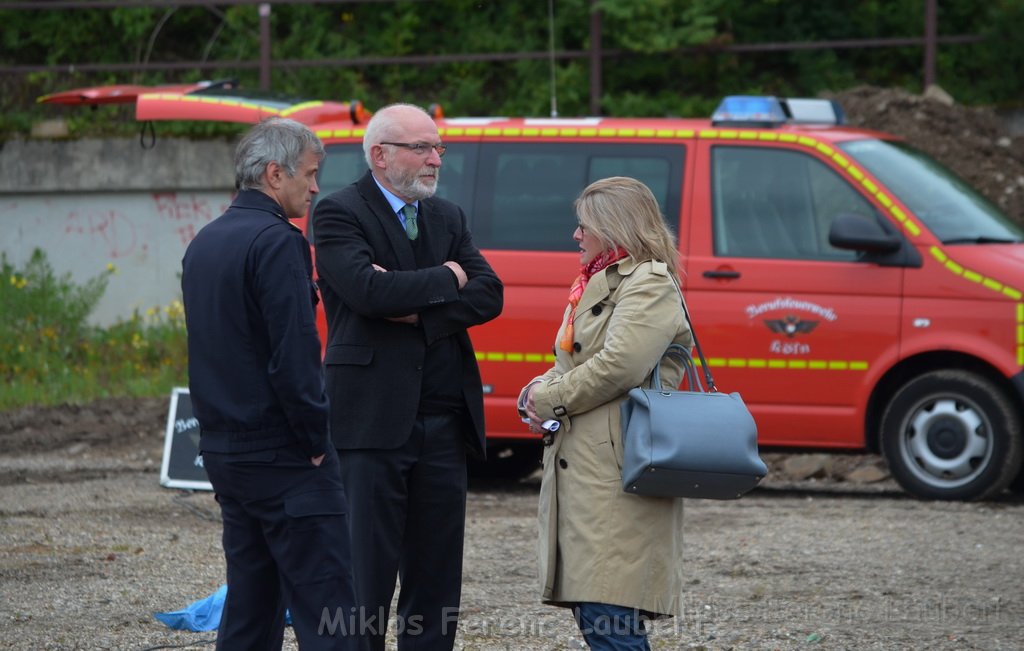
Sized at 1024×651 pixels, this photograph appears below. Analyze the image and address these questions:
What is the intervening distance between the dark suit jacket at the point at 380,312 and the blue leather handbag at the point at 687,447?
28.1 inches

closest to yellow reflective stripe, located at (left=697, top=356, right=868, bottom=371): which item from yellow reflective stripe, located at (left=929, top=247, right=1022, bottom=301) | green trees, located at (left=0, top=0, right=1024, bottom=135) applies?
yellow reflective stripe, located at (left=929, top=247, right=1022, bottom=301)

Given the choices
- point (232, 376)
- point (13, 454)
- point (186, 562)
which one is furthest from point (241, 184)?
point (13, 454)

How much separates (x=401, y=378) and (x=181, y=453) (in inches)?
184

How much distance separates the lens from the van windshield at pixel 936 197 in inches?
339

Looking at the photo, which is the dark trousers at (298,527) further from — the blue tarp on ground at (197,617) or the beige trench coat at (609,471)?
the blue tarp on ground at (197,617)

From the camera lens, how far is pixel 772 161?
8.78m

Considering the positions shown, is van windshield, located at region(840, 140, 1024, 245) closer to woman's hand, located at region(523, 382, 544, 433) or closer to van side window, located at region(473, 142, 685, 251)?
van side window, located at region(473, 142, 685, 251)

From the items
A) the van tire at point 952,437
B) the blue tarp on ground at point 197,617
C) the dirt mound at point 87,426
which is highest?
the van tire at point 952,437

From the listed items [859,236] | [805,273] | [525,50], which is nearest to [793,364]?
[805,273]

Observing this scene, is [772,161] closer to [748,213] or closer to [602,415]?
[748,213]

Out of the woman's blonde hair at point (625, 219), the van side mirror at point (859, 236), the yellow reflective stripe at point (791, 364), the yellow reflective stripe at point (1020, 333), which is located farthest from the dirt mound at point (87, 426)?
the woman's blonde hair at point (625, 219)

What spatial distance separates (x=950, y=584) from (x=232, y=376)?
367cm

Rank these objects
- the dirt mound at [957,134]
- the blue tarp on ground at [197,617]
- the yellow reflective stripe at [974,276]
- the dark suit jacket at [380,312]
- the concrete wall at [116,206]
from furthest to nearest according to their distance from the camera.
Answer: the concrete wall at [116,206], the dirt mound at [957,134], the yellow reflective stripe at [974,276], the blue tarp on ground at [197,617], the dark suit jacket at [380,312]

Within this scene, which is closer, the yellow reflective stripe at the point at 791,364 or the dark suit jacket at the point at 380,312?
the dark suit jacket at the point at 380,312
